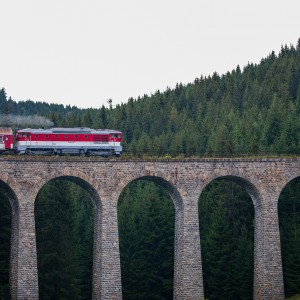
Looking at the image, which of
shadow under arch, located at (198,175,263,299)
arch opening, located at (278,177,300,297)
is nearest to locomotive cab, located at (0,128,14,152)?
shadow under arch, located at (198,175,263,299)

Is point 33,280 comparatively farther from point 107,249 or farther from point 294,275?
point 294,275

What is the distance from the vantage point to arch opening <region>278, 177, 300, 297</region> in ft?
253

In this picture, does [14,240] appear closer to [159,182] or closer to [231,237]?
[159,182]

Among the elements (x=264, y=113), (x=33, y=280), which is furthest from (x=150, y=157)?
(x=264, y=113)

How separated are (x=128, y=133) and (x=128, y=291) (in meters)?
94.3

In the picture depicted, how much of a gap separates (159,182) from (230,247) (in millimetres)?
15190

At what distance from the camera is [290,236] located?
81.4 metres

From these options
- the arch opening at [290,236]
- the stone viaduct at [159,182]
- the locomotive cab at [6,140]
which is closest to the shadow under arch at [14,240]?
the stone viaduct at [159,182]

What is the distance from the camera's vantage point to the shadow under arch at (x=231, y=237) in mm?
75750

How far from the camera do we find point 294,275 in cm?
7631

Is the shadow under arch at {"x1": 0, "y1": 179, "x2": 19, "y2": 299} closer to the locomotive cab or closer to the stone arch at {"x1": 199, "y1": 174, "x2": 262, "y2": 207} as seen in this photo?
the locomotive cab

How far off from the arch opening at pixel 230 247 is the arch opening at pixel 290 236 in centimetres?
381

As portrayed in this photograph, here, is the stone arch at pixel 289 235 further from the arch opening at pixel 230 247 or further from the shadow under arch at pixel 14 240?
the shadow under arch at pixel 14 240

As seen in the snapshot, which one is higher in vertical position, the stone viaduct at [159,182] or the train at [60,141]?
the train at [60,141]
